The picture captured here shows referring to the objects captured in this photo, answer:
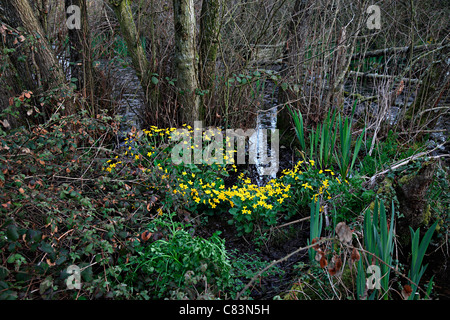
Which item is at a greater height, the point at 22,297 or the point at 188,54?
the point at 188,54

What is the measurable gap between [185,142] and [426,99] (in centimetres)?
312

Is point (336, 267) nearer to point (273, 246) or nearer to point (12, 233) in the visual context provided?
point (273, 246)

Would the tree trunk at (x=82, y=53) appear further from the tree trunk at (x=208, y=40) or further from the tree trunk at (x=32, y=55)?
the tree trunk at (x=208, y=40)

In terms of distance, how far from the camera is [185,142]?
149 inches

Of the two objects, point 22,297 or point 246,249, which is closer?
point 22,297

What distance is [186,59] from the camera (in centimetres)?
408

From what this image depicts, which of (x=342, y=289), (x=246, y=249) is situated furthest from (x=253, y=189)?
(x=342, y=289)

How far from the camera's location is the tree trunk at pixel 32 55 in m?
3.70

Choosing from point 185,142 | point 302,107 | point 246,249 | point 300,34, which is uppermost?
point 300,34

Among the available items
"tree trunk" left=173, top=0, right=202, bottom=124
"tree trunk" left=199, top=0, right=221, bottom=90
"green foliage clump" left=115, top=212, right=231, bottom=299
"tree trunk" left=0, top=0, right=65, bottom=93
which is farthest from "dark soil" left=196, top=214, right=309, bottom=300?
"tree trunk" left=0, top=0, right=65, bottom=93

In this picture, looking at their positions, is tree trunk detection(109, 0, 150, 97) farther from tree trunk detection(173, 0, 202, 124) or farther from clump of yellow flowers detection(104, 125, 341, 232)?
clump of yellow flowers detection(104, 125, 341, 232)

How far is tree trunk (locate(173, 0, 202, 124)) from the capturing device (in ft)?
12.9
